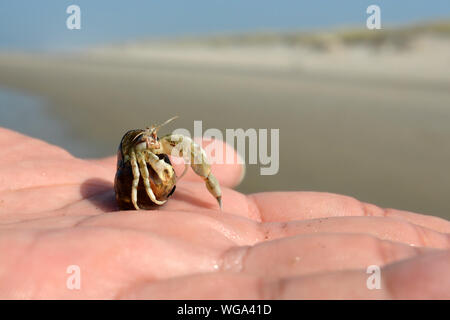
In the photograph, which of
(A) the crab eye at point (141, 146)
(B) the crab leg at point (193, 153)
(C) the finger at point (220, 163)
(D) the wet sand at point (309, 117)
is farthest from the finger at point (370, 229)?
(D) the wet sand at point (309, 117)

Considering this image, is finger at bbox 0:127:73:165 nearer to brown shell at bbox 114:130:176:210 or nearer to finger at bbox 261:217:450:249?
brown shell at bbox 114:130:176:210

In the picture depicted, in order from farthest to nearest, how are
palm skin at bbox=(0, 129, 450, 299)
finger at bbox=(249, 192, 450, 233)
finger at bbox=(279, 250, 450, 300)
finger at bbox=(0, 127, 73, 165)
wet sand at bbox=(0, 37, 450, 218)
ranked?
1. wet sand at bbox=(0, 37, 450, 218)
2. finger at bbox=(0, 127, 73, 165)
3. finger at bbox=(249, 192, 450, 233)
4. palm skin at bbox=(0, 129, 450, 299)
5. finger at bbox=(279, 250, 450, 300)

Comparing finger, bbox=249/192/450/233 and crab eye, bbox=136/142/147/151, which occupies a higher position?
crab eye, bbox=136/142/147/151

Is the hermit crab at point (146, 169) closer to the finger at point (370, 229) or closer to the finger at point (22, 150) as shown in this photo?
the finger at point (370, 229)

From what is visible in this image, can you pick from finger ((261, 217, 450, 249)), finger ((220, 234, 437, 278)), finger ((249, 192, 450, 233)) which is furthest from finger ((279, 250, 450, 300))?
finger ((249, 192, 450, 233))

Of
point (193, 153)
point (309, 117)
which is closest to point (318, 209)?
point (193, 153)

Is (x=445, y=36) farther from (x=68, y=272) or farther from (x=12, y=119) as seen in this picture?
(x=68, y=272)
